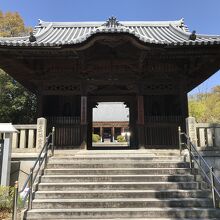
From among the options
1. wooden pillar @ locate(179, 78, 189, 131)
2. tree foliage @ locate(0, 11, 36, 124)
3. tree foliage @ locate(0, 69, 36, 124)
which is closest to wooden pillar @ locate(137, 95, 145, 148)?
wooden pillar @ locate(179, 78, 189, 131)

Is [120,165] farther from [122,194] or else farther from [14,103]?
[14,103]

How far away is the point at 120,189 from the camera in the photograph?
279 inches

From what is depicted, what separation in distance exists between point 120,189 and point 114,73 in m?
5.00

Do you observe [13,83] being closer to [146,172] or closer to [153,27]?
[153,27]

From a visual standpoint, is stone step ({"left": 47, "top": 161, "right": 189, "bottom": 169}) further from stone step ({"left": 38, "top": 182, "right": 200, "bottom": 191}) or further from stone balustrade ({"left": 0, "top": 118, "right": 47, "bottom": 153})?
stone balustrade ({"left": 0, "top": 118, "right": 47, "bottom": 153})

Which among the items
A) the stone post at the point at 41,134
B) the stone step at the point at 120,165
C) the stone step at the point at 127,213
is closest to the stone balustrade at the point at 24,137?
the stone post at the point at 41,134

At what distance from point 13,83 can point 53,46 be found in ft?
39.2

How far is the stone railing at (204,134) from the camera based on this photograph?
8578mm

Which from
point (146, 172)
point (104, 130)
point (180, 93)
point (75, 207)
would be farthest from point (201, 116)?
point (75, 207)

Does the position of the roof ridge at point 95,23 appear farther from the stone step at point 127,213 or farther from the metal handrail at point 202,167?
the stone step at point 127,213

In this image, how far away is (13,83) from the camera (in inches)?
770

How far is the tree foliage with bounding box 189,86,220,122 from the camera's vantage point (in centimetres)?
3006

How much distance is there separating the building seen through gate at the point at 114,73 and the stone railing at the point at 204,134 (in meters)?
1.53

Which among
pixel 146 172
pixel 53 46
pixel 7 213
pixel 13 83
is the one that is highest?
pixel 13 83
